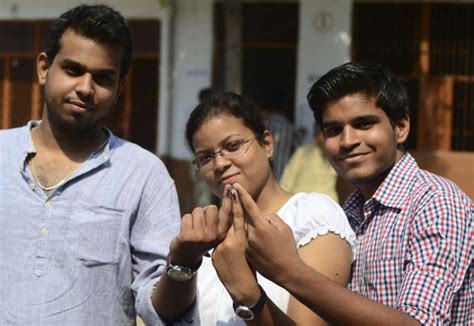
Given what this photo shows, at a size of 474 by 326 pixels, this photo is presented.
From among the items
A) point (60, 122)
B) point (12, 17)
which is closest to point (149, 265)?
point (60, 122)

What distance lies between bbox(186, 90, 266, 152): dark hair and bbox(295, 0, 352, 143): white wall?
7.87m

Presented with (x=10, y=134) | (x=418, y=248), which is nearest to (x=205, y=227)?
(x=418, y=248)

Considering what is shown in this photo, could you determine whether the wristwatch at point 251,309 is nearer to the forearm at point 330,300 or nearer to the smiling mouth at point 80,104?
the forearm at point 330,300

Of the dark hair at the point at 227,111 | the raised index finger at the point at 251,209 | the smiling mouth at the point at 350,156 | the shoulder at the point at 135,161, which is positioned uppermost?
the dark hair at the point at 227,111

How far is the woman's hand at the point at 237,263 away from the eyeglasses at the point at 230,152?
47 cm

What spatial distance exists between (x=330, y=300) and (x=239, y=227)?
299mm

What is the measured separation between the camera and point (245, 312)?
2.26 metres

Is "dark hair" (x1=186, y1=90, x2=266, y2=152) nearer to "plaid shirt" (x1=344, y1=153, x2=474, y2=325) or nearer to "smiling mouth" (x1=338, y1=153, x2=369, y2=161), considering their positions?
"smiling mouth" (x1=338, y1=153, x2=369, y2=161)

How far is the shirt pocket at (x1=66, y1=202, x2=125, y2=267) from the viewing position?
→ 263cm

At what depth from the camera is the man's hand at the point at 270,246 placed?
84.6 inches

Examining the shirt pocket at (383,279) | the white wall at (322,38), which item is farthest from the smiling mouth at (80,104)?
the white wall at (322,38)

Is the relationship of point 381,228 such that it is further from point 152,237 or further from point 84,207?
point 84,207

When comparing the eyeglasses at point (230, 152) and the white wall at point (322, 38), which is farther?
the white wall at point (322, 38)

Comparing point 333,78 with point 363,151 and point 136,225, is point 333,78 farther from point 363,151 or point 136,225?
point 136,225
